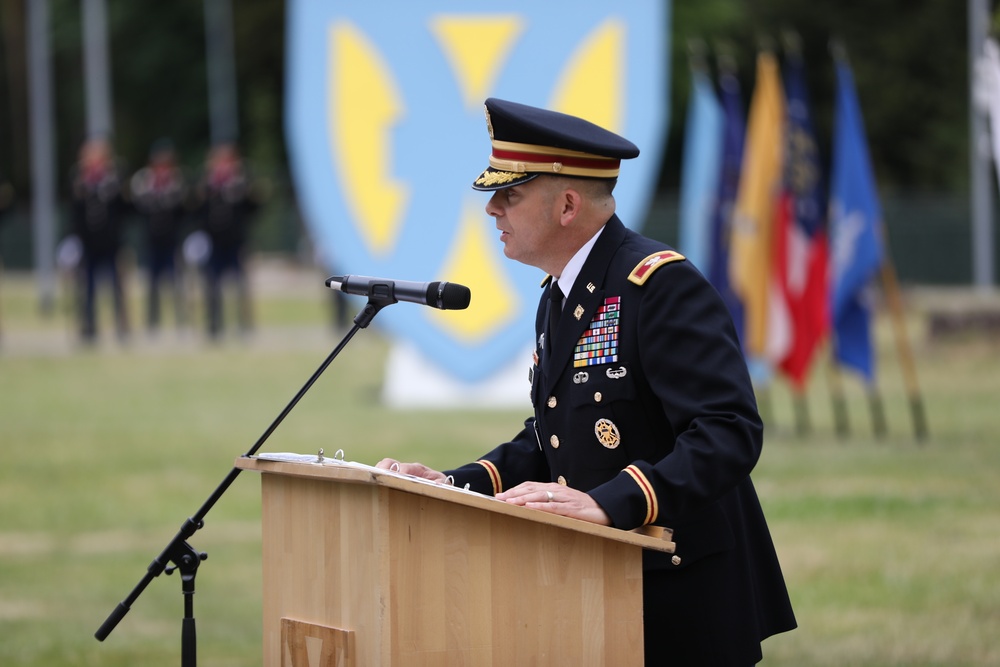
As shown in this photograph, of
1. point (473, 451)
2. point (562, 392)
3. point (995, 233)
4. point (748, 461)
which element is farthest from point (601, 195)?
point (995, 233)

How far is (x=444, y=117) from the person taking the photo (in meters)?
15.7

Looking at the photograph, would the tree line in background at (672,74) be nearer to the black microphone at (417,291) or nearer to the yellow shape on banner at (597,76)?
the yellow shape on banner at (597,76)

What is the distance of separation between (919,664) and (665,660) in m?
3.14

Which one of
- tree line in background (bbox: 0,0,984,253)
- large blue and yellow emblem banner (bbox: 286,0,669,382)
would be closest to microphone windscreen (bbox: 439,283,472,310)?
large blue and yellow emblem banner (bbox: 286,0,669,382)

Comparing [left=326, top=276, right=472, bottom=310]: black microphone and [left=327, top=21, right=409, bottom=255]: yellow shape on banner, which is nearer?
[left=326, top=276, right=472, bottom=310]: black microphone

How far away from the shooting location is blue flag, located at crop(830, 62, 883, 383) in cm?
1297

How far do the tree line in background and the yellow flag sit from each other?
84.5ft

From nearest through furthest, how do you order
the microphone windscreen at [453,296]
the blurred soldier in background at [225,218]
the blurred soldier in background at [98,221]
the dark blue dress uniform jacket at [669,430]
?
the dark blue dress uniform jacket at [669,430]
the microphone windscreen at [453,296]
the blurred soldier in background at [98,221]
the blurred soldier in background at [225,218]

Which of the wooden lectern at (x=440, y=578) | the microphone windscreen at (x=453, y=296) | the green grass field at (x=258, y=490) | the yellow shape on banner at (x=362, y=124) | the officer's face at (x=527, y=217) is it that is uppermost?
the yellow shape on banner at (x=362, y=124)

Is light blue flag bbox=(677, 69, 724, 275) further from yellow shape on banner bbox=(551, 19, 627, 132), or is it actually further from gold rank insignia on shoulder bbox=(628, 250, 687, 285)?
gold rank insignia on shoulder bbox=(628, 250, 687, 285)

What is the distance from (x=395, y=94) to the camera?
1588 centimetres

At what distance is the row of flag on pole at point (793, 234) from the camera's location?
42.9ft

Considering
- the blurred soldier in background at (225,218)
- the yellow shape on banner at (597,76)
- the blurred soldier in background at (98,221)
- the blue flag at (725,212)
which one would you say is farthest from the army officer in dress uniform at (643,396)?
the blurred soldier in background at (225,218)

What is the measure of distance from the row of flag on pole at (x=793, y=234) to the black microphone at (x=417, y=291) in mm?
9914
